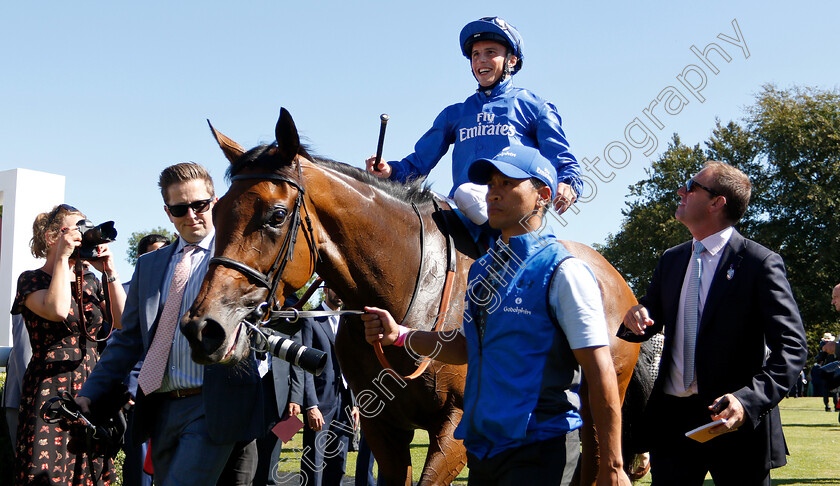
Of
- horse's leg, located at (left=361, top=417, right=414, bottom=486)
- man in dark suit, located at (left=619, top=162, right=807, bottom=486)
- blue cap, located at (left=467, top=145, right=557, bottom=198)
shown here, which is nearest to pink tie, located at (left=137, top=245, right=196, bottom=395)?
horse's leg, located at (left=361, top=417, right=414, bottom=486)

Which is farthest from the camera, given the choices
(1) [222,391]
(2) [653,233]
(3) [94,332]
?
(2) [653,233]

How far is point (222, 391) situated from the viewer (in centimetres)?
339

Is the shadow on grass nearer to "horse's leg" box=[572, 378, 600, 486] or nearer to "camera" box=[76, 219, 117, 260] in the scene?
"horse's leg" box=[572, 378, 600, 486]

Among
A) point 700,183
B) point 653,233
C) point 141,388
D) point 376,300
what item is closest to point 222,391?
point 141,388

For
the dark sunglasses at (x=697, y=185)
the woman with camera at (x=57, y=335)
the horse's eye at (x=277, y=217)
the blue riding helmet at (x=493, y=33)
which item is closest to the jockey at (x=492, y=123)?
the blue riding helmet at (x=493, y=33)

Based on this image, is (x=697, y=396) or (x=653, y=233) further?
(x=653, y=233)

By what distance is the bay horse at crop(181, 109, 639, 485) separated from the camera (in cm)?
294

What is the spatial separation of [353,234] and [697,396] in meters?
1.75

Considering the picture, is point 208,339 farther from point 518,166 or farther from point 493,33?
point 493,33

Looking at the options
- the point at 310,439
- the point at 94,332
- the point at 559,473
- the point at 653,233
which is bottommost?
the point at 310,439

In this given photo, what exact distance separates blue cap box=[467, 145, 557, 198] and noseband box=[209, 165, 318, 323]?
2.88 ft

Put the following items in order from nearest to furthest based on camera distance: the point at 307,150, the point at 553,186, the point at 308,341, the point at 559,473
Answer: the point at 559,473
the point at 553,186
the point at 307,150
the point at 308,341

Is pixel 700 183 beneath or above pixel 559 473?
above

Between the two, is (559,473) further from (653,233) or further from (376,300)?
(653,233)
